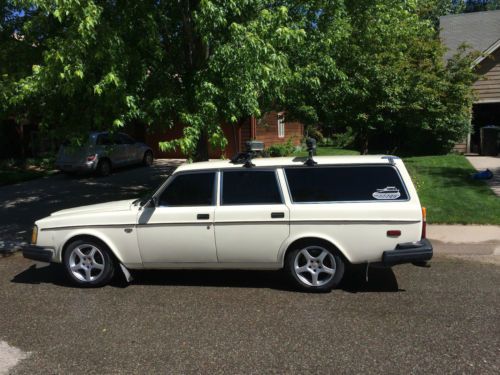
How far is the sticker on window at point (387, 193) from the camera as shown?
541 cm

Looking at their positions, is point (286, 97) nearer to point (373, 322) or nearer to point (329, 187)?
point (329, 187)

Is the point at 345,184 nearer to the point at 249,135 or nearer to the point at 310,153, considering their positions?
the point at 310,153

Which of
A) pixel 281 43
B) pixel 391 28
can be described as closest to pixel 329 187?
pixel 281 43

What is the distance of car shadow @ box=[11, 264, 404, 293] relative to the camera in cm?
582

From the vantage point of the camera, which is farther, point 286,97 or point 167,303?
point 286,97

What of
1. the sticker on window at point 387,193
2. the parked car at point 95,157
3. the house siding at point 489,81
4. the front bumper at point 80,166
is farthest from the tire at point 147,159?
the sticker on window at point 387,193

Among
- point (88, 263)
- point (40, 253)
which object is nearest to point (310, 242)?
point (88, 263)

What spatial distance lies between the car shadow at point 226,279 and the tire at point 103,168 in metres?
10.2

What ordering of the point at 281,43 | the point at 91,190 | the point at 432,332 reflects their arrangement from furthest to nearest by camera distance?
the point at 91,190 → the point at 281,43 → the point at 432,332

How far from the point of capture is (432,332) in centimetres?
443

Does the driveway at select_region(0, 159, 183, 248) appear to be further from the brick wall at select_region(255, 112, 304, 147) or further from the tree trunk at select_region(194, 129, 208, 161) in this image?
the brick wall at select_region(255, 112, 304, 147)

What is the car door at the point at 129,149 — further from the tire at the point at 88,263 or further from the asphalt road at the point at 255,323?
the tire at the point at 88,263

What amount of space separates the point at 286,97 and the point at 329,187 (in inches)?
199

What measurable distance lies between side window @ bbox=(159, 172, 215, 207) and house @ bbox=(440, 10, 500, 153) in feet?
43.2
